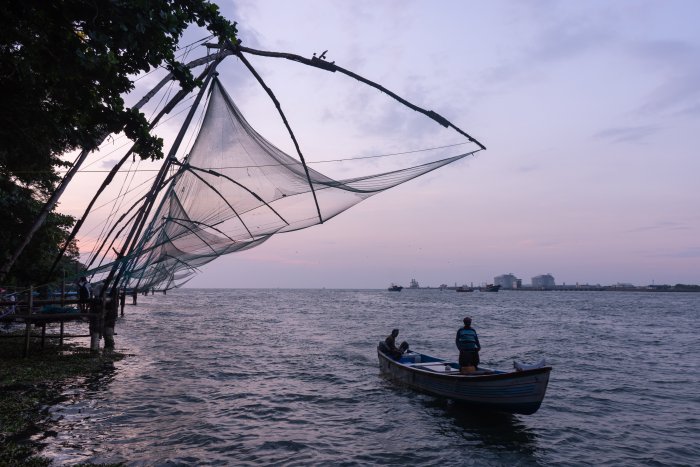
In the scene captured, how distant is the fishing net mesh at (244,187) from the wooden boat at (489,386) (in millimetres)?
5151

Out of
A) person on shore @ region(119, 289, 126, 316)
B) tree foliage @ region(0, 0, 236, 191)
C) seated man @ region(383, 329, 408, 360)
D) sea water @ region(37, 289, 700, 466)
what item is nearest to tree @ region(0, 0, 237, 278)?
tree foliage @ region(0, 0, 236, 191)

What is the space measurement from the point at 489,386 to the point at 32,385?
1223 centimetres

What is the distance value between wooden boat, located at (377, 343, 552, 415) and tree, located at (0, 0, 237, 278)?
9.01 metres

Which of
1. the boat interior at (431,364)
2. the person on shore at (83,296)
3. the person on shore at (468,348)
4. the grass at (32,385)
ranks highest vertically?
the person on shore at (83,296)

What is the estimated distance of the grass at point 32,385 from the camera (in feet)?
28.7

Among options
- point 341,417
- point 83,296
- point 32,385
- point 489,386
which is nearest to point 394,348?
point 341,417

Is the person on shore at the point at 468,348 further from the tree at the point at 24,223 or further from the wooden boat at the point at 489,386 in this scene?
the tree at the point at 24,223

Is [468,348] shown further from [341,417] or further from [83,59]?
[83,59]

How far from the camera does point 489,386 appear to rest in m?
11.8

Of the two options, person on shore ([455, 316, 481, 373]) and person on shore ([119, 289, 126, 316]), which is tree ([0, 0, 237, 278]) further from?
person on shore ([119, 289, 126, 316])

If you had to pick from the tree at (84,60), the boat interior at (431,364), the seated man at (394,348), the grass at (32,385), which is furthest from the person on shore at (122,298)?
the tree at (84,60)

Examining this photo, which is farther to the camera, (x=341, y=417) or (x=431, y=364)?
(x=431, y=364)

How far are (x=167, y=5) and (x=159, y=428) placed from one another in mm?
8900

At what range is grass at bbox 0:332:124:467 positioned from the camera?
873 cm
